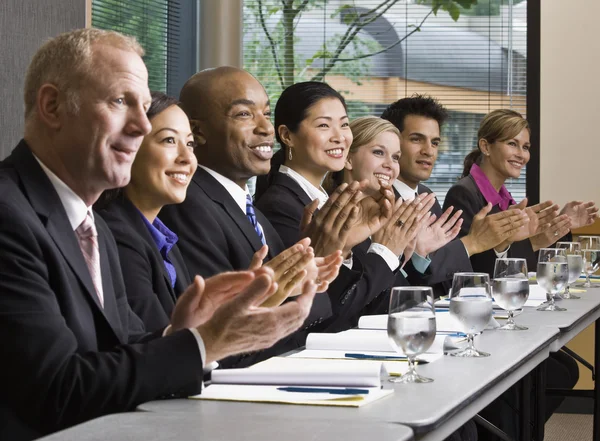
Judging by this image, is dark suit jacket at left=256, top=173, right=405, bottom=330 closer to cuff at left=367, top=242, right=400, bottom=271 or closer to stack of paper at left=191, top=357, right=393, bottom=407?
cuff at left=367, top=242, right=400, bottom=271

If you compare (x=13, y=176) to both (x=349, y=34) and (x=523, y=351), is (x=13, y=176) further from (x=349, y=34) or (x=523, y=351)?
(x=349, y=34)

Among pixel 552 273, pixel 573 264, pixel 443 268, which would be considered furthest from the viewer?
pixel 443 268

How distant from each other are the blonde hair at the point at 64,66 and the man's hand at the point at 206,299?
42 cm

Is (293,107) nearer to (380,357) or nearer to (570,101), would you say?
(380,357)

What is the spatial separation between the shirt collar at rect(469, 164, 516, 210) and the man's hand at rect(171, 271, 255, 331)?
3.24 metres

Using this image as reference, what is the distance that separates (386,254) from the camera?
10.2 feet

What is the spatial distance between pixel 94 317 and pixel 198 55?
451 cm

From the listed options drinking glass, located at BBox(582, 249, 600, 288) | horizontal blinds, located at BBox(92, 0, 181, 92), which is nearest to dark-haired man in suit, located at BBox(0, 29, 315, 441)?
drinking glass, located at BBox(582, 249, 600, 288)

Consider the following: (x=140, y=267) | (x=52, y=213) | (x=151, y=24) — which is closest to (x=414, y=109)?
(x=151, y=24)

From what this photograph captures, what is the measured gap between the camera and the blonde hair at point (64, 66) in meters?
1.80

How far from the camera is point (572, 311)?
2.89 m

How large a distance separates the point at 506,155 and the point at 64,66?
3497 mm

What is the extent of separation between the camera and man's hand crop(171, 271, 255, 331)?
5.67 feet

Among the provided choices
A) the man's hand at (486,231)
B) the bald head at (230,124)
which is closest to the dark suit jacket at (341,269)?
the bald head at (230,124)
